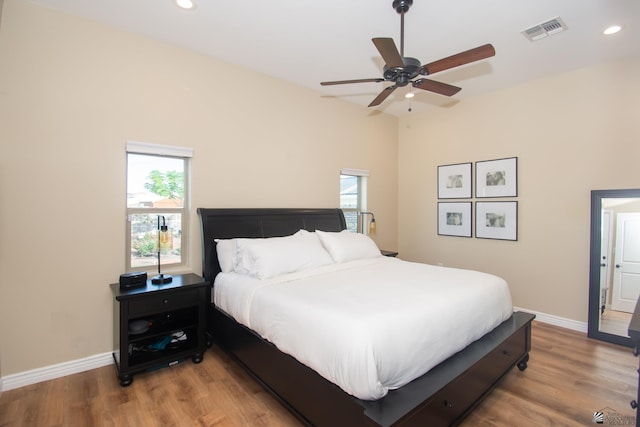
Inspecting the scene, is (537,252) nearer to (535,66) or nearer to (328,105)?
(535,66)

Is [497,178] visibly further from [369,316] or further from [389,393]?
[389,393]

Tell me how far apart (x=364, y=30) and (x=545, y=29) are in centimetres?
161

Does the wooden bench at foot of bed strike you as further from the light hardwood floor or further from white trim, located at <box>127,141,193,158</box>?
white trim, located at <box>127,141,193,158</box>

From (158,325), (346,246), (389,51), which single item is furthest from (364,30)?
(158,325)

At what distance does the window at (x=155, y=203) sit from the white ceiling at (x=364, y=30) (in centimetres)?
111

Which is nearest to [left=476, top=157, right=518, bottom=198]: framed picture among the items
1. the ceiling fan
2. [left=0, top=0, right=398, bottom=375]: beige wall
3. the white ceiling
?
the white ceiling

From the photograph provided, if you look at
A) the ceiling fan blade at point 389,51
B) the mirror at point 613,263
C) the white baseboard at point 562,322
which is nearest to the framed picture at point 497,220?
the mirror at point 613,263

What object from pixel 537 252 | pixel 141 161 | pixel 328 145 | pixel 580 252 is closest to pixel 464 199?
pixel 537 252

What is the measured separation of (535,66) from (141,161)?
4408 millimetres

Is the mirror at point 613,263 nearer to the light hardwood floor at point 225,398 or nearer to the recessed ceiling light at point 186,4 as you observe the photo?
the light hardwood floor at point 225,398

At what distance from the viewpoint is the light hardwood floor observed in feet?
6.63

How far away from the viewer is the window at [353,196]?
4820 mm

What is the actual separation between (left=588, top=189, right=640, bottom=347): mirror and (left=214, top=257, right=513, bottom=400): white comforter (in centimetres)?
163
